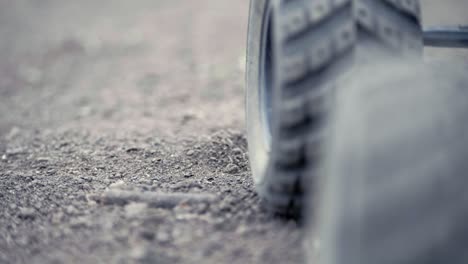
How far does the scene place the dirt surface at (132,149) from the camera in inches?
71.4

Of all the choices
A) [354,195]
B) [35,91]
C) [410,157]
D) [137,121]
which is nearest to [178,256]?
[354,195]

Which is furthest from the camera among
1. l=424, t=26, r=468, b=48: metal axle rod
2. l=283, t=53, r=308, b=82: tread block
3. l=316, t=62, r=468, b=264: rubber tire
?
l=424, t=26, r=468, b=48: metal axle rod

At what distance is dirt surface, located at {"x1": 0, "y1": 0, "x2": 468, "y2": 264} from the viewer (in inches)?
71.4

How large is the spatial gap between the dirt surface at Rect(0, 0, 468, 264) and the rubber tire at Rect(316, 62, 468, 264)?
0.51 m

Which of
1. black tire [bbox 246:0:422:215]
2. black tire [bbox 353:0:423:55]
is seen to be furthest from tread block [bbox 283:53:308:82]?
black tire [bbox 353:0:423:55]

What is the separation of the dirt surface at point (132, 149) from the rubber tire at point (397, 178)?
510 millimetres

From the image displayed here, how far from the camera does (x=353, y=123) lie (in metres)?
1.25

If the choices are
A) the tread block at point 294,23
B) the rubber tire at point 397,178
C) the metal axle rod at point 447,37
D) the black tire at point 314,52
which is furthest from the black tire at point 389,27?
the metal axle rod at point 447,37

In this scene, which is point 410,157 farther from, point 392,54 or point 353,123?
point 392,54

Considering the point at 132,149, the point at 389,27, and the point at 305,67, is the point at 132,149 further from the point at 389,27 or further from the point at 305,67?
the point at 389,27

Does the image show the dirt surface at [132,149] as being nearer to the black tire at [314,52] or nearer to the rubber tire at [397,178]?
the black tire at [314,52]

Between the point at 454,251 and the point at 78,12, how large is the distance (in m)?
7.22

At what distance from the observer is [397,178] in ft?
3.99

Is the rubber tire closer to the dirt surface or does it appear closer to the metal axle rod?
the dirt surface
